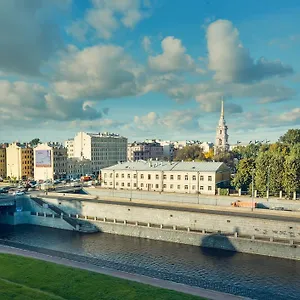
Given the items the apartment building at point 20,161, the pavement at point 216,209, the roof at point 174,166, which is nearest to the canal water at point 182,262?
the pavement at point 216,209

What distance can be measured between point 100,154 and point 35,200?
3265 inches

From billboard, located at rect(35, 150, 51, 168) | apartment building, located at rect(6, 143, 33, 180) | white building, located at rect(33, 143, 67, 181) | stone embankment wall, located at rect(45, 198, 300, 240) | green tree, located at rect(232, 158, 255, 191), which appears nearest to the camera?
stone embankment wall, located at rect(45, 198, 300, 240)

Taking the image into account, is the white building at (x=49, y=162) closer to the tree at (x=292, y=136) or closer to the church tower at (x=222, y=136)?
the tree at (x=292, y=136)

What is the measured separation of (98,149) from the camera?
15862cm

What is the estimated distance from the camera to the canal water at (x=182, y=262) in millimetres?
38125

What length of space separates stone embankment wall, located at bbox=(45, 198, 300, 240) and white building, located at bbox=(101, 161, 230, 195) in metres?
20.9

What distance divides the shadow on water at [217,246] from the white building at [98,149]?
101 m

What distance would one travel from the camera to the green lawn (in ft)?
96.4

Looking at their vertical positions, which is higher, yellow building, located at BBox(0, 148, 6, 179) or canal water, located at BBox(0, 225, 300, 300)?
yellow building, located at BBox(0, 148, 6, 179)

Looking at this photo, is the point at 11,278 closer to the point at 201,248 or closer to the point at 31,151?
the point at 201,248

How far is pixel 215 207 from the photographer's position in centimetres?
6462

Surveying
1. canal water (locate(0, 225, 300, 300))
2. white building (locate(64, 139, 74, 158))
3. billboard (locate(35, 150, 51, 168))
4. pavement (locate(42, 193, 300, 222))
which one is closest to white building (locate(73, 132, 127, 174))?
white building (locate(64, 139, 74, 158))

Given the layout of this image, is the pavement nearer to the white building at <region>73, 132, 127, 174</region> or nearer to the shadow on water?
the shadow on water

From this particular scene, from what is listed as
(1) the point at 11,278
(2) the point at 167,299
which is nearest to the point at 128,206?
(1) the point at 11,278
